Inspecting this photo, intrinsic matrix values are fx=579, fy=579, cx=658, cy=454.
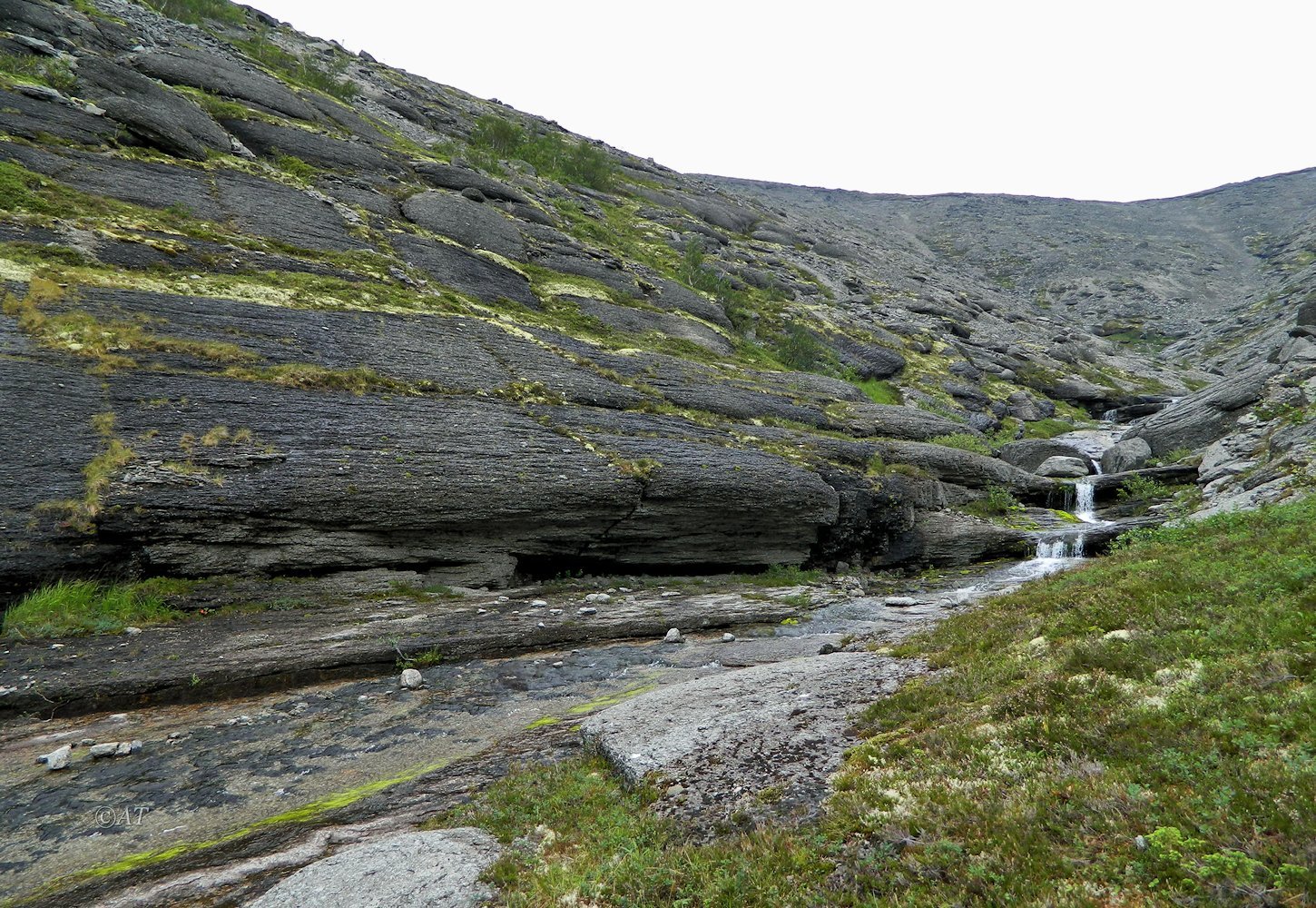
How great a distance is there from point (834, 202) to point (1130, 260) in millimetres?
80303

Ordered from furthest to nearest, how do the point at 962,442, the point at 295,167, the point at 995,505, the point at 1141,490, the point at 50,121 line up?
1. the point at 295,167
2. the point at 962,442
3. the point at 1141,490
4. the point at 995,505
5. the point at 50,121

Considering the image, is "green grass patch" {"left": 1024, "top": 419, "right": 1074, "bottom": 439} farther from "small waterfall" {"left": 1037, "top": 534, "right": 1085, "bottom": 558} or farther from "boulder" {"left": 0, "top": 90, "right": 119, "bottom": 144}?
"boulder" {"left": 0, "top": 90, "right": 119, "bottom": 144}

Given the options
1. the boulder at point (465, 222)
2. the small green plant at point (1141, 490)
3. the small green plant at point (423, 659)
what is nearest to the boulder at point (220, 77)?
the boulder at point (465, 222)

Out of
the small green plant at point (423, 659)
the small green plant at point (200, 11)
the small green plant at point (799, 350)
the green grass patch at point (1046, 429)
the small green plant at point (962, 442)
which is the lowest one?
the small green plant at point (423, 659)

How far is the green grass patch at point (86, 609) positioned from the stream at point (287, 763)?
379cm

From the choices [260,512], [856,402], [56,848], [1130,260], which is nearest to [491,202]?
[856,402]

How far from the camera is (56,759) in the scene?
9320mm

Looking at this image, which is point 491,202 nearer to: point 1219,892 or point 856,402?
point 856,402

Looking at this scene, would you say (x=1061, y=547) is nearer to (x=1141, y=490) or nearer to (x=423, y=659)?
(x=1141, y=490)

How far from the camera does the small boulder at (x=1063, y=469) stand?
143ft

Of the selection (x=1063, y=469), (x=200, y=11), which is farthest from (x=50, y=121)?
(x=1063, y=469)

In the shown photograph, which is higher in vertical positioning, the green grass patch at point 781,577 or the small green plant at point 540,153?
the small green plant at point 540,153

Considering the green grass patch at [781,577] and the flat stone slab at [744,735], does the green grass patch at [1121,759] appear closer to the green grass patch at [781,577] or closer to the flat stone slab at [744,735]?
the flat stone slab at [744,735]

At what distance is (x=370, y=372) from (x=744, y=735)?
66.7 feet
